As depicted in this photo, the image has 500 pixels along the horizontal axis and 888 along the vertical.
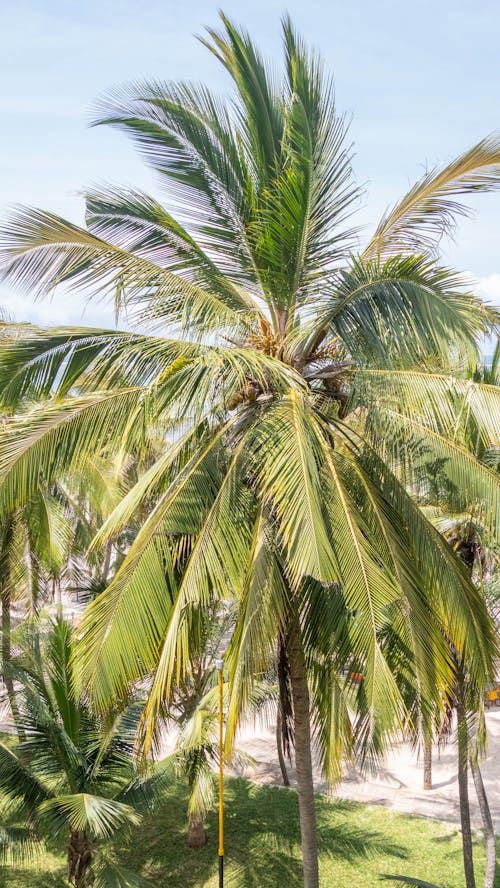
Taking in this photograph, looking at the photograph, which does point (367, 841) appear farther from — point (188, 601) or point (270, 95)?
point (270, 95)

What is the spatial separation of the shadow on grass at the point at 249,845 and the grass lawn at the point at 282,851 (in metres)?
0.02

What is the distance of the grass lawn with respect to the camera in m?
10.7

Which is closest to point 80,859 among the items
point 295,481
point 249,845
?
point 249,845

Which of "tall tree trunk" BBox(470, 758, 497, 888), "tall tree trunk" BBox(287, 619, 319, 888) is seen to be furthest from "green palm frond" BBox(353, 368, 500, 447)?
"tall tree trunk" BBox(470, 758, 497, 888)

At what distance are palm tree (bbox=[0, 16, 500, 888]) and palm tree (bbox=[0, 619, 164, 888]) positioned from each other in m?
2.71

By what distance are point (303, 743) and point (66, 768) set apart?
329cm

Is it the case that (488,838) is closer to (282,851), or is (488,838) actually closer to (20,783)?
(282,851)

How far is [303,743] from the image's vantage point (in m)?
5.98

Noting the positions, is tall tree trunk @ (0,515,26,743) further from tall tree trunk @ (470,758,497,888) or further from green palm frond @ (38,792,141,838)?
tall tree trunk @ (470,758,497,888)

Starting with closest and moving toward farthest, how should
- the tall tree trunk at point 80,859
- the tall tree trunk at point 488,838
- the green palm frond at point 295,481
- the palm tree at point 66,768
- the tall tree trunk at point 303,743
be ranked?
1. the green palm frond at point 295,481
2. the tall tree trunk at point 303,743
3. the palm tree at point 66,768
4. the tall tree trunk at point 80,859
5. the tall tree trunk at point 488,838

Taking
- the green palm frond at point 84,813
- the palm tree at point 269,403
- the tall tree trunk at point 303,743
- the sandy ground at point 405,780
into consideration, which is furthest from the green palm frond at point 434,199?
the sandy ground at point 405,780

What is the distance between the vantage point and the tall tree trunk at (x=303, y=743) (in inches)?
223

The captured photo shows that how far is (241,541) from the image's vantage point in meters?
5.23

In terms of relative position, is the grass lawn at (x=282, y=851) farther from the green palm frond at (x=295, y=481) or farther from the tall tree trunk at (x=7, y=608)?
the green palm frond at (x=295, y=481)
